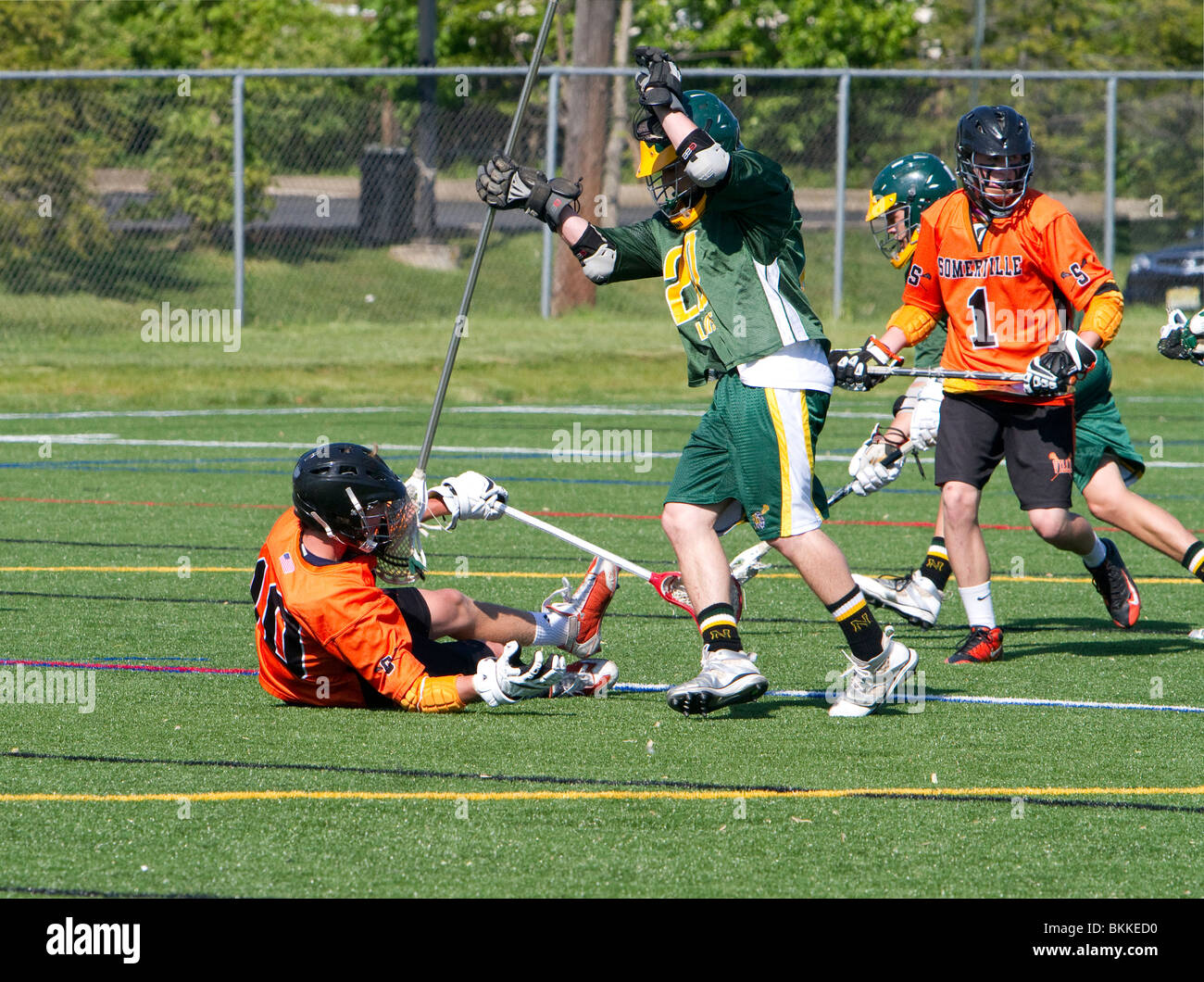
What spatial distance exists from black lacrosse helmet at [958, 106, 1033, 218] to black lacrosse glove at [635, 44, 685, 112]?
1.40 m

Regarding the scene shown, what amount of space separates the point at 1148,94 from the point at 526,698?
1625 cm

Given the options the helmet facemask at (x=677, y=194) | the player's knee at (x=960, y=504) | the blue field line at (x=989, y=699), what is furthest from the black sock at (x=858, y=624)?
the helmet facemask at (x=677, y=194)

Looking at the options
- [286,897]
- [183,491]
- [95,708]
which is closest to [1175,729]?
[286,897]

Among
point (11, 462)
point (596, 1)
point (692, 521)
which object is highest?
point (596, 1)

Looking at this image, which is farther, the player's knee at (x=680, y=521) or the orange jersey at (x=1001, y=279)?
the orange jersey at (x=1001, y=279)

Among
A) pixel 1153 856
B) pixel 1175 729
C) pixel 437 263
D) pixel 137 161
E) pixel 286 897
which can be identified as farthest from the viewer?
pixel 437 263

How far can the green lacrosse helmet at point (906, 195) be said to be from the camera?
7.49m

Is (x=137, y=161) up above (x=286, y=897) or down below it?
above

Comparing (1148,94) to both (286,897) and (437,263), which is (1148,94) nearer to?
(437,263)

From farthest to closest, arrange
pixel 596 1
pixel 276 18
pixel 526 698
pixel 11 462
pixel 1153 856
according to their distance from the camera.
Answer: pixel 276 18 → pixel 596 1 → pixel 11 462 → pixel 526 698 → pixel 1153 856

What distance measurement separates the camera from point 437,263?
67.7 ft

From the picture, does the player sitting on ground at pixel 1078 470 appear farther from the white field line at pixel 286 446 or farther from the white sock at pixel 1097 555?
the white field line at pixel 286 446

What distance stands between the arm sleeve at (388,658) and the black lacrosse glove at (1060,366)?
237 cm

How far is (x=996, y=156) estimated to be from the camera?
21.3 ft
